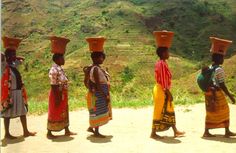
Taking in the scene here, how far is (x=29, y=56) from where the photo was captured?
54406 millimetres

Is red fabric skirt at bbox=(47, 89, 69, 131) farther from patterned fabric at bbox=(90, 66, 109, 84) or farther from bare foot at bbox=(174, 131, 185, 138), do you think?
bare foot at bbox=(174, 131, 185, 138)

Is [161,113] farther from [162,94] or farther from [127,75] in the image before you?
[127,75]

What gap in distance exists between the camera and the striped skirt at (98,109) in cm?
820

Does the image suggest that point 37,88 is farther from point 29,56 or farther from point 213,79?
point 213,79

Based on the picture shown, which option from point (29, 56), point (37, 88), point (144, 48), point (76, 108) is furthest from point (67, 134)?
point (29, 56)

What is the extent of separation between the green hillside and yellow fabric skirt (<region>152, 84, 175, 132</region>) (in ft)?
95.5

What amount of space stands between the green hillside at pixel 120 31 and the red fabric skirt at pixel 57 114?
28747mm

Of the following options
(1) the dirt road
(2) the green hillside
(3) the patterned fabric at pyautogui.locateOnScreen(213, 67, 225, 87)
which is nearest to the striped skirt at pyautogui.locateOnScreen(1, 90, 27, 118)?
(1) the dirt road

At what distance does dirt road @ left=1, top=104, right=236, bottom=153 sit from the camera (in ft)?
23.8

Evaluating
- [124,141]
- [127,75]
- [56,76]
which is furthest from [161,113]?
[127,75]

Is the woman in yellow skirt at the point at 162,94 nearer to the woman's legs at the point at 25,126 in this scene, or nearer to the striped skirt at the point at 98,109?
the striped skirt at the point at 98,109

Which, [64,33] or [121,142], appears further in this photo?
[64,33]

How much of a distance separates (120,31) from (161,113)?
146 ft

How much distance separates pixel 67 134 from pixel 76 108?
403cm
